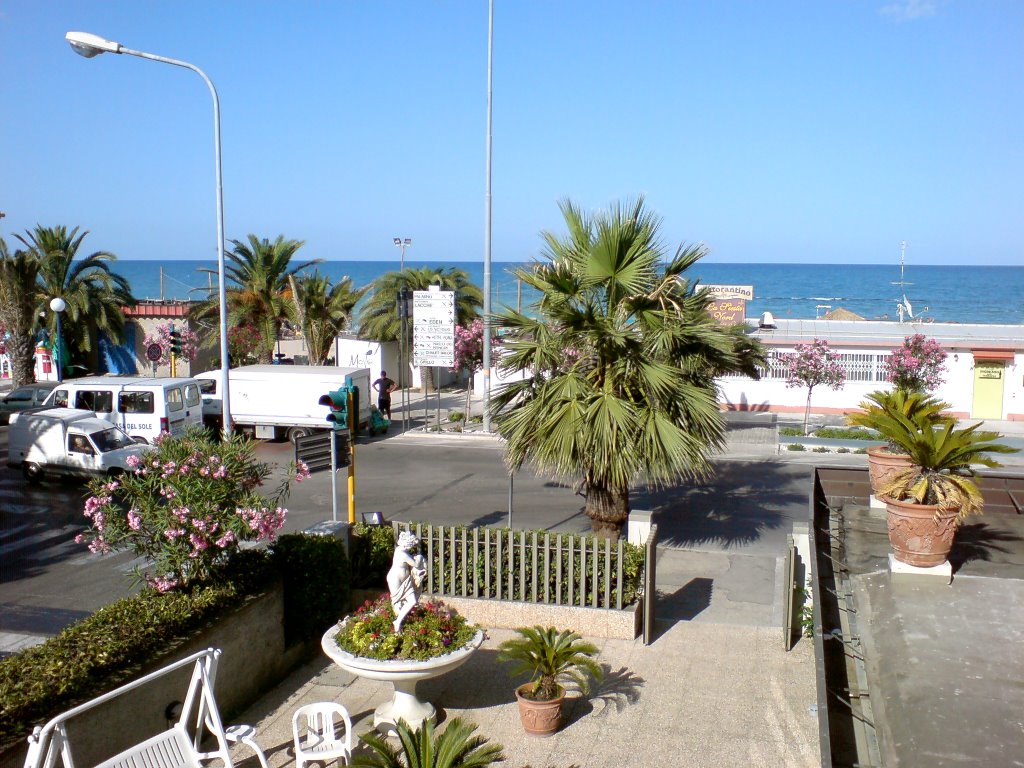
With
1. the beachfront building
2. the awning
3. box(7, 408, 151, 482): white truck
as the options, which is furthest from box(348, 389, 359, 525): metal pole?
the awning

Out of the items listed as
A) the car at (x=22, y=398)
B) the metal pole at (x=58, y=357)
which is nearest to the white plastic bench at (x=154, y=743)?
the car at (x=22, y=398)

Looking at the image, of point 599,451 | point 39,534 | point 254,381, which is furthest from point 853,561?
point 254,381

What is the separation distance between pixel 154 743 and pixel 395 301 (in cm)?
2876

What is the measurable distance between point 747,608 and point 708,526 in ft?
15.9

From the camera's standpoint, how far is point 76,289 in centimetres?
3416

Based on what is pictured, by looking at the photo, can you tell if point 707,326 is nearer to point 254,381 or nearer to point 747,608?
point 747,608

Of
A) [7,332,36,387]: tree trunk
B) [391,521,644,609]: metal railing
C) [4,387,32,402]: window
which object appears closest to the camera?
[391,521,644,609]: metal railing

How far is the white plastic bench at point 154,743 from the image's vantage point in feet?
A: 19.2

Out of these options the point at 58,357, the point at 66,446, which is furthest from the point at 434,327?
the point at 58,357

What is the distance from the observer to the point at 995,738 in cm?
494

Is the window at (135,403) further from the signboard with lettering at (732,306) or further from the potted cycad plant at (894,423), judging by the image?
the signboard with lettering at (732,306)

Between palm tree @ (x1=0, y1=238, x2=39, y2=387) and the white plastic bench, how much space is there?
2814cm

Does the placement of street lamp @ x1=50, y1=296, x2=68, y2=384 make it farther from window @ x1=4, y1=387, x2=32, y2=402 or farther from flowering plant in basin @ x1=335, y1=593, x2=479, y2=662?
→ flowering plant in basin @ x1=335, y1=593, x2=479, y2=662

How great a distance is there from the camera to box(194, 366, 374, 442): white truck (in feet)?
80.5
